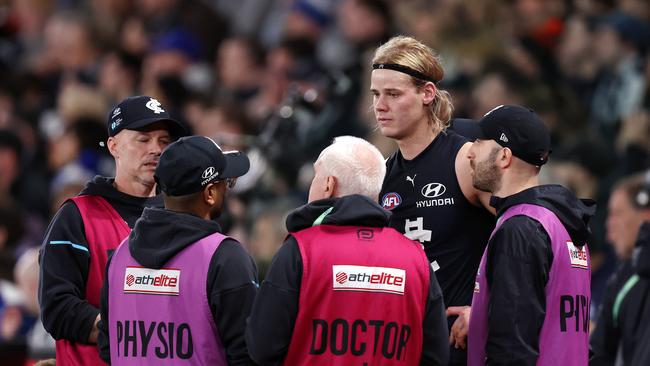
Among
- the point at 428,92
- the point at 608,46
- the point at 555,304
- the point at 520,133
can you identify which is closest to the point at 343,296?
the point at 555,304

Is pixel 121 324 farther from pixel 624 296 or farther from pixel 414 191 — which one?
pixel 624 296

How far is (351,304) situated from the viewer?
16.7 feet

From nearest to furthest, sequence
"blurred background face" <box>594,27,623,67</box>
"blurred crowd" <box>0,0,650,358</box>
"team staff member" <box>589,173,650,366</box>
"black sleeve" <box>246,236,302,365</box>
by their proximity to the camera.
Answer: "black sleeve" <box>246,236,302,365</box>, "team staff member" <box>589,173,650,366</box>, "blurred crowd" <box>0,0,650,358</box>, "blurred background face" <box>594,27,623,67</box>

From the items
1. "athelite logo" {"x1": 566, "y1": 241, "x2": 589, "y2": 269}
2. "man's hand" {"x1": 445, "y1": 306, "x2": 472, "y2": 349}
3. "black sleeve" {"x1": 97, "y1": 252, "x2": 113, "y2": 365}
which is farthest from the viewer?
"man's hand" {"x1": 445, "y1": 306, "x2": 472, "y2": 349}

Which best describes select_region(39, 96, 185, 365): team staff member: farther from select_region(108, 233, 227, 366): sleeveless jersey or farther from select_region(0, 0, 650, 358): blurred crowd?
select_region(0, 0, 650, 358): blurred crowd

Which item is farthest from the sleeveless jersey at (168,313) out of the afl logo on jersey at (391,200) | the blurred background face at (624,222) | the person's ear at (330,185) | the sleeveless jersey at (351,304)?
the blurred background face at (624,222)

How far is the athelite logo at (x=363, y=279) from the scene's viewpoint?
16.6 ft

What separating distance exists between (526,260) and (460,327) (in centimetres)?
50

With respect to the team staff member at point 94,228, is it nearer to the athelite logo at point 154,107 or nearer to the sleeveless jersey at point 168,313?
the athelite logo at point 154,107

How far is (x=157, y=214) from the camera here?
17.1 feet

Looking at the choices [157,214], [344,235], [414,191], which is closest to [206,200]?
[157,214]

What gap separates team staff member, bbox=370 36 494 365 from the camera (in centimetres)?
588

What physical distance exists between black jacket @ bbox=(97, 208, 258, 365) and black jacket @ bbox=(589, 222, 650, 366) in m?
2.48

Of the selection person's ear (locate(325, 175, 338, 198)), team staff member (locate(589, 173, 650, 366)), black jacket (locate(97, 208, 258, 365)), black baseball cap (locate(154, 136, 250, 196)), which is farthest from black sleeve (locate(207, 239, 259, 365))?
team staff member (locate(589, 173, 650, 366))
